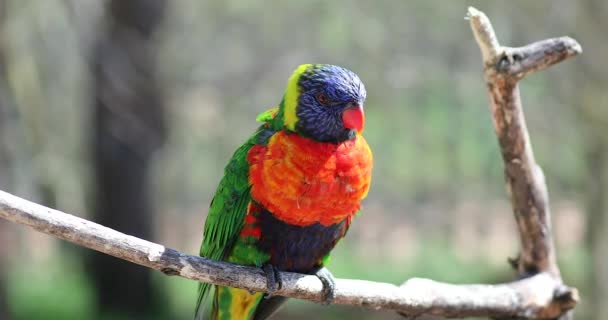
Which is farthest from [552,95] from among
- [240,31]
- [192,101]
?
[192,101]

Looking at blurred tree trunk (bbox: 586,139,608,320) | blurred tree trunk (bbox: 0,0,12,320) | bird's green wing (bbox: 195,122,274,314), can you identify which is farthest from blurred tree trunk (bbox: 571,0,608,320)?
blurred tree trunk (bbox: 0,0,12,320)

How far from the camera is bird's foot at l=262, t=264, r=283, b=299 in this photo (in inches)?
98.0

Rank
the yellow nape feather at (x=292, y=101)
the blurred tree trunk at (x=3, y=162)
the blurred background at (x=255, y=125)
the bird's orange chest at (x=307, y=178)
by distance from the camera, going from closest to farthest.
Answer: the bird's orange chest at (x=307, y=178) < the yellow nape feather at (x=292, y=101) < the blurred tree trunk at (x=3, y=162) < the blurred background at (x=255, y=125)

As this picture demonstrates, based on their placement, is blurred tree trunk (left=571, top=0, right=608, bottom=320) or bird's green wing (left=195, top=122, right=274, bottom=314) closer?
bird's green wing (left=195, top=122, right=274, bottom=314)

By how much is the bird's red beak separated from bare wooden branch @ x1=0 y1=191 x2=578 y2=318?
0.60m

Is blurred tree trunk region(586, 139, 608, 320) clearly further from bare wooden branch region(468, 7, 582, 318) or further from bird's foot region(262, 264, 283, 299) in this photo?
bird's foot region(262, 264, 283, 299)

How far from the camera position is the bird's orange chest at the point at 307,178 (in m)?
2.47

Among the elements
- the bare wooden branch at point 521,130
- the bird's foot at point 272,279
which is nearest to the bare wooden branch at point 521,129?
the bare wooden branch at point 521,130

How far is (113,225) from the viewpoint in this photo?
19.8ft

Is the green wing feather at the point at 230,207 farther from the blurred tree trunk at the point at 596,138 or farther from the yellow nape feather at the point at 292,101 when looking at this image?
the blurred tree trunk at the point at 596,138

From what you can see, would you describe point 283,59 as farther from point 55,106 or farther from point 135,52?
point 55,106

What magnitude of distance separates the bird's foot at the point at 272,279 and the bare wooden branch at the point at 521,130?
1194 mm

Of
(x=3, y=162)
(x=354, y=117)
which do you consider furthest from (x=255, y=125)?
(x=354, y=117)

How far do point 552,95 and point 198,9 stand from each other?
3815 millimetres
